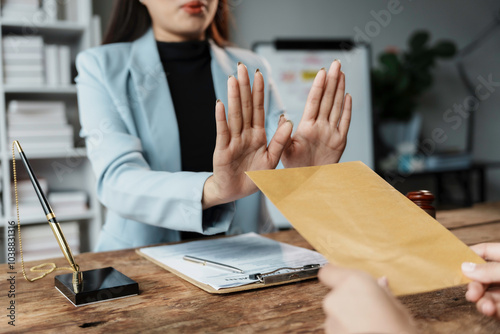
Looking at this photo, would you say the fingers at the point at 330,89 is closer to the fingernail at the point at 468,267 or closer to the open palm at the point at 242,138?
the open palm at the point at 242,138

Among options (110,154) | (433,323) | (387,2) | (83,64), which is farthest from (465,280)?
(387,2)

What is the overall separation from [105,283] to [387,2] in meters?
3.38

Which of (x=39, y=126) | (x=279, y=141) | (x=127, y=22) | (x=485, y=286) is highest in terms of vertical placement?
(x=127, y=22)

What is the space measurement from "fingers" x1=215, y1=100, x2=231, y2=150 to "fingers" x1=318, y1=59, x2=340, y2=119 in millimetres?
175

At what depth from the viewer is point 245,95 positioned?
66 centimetres

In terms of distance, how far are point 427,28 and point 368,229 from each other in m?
3.55

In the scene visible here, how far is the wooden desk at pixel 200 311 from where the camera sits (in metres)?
0.49

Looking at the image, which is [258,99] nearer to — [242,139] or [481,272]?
[242,139]

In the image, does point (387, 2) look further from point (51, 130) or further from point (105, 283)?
point (105, 283)

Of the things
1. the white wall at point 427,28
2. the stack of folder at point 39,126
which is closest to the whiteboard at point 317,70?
the white wall at point 427,28

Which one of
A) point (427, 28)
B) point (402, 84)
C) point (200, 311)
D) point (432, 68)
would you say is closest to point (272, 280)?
point (200, 311)

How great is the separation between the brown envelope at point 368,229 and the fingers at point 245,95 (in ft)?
→ 0.57

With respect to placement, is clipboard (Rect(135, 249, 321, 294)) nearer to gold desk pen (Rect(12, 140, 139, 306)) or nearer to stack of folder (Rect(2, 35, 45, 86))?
gold desk pen (Rect(12, 140, 139, 306))

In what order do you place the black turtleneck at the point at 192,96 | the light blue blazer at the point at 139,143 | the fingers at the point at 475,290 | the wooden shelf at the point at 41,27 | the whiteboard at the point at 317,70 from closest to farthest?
the fingers at the point at 475,290, the light blue blazer at the point at 139,143, the black turtleneck at the point at 192,96, the wooden shelf at the point at 41,27, the whiteboard at the point at 317,70
